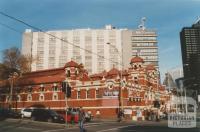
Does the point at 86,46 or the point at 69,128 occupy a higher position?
the point at 86,46

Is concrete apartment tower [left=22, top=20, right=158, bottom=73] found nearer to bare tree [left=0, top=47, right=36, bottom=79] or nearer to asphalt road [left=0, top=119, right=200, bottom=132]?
bare tree [left=0, top=47, right=36, bottom=79]

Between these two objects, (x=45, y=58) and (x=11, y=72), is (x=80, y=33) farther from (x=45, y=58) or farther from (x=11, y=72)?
(x=11, y=72)

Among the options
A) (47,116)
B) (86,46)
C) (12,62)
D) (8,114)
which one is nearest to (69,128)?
(47,116)

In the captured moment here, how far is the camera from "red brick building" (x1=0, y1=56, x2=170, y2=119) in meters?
56.3

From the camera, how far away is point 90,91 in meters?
59.2

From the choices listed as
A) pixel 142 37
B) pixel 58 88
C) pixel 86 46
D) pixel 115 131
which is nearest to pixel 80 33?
pixel 86 46

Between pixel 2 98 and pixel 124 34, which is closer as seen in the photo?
pixel 2 98

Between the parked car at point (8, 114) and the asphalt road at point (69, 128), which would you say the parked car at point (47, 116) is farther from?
the parked car at point (8, 114)

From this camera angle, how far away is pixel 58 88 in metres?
63.8

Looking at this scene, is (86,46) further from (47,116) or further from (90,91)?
(47,116)

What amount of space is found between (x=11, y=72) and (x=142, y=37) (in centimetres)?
9191

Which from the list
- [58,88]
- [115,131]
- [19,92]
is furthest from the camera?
[19,92]

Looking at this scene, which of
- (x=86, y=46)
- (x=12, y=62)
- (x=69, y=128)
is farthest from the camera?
(x=86, y=46)

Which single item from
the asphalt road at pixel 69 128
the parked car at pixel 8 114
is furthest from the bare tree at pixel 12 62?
the asphalt road at pixel 69 128
